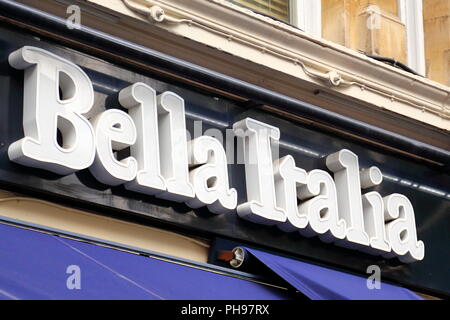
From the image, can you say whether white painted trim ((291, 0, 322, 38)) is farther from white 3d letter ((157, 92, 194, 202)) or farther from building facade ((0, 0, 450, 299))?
white 3d letter ((157, 92, 194, 202))

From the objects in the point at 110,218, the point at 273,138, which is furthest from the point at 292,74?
the point at 110,218

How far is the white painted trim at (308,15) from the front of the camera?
11594 mm

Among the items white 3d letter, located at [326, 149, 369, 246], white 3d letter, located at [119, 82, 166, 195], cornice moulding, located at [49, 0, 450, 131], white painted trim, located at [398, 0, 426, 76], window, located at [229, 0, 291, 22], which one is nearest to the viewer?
white 3d letter, located at [119, 82, 166, 195]

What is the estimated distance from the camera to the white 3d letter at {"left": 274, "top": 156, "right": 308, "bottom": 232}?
31.5ft

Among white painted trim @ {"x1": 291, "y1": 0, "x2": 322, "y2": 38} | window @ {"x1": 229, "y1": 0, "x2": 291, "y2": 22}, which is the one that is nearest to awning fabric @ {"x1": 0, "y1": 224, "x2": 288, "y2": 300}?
window @ {"x1": 229, "y1": 0, "x2": 291, "y2": 22}

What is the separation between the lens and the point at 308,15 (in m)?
11.7

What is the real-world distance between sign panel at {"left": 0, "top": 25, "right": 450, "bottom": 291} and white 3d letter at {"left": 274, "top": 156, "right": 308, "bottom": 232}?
1 cm

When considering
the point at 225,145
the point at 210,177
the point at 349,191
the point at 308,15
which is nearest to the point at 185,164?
the point at 210,177

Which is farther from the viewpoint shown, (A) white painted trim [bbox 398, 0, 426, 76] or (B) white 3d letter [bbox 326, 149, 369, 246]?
(A) white painted trim [bbox 398, 0, 426, 76]

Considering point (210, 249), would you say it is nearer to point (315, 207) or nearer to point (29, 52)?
point (315, 207)

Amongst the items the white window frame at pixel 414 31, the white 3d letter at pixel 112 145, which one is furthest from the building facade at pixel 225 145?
the white window frame at pixel 414 31

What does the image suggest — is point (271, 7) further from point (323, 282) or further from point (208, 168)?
point (323, 282)

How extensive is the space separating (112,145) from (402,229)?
326 centimetres

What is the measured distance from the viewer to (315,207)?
9.85 metres
